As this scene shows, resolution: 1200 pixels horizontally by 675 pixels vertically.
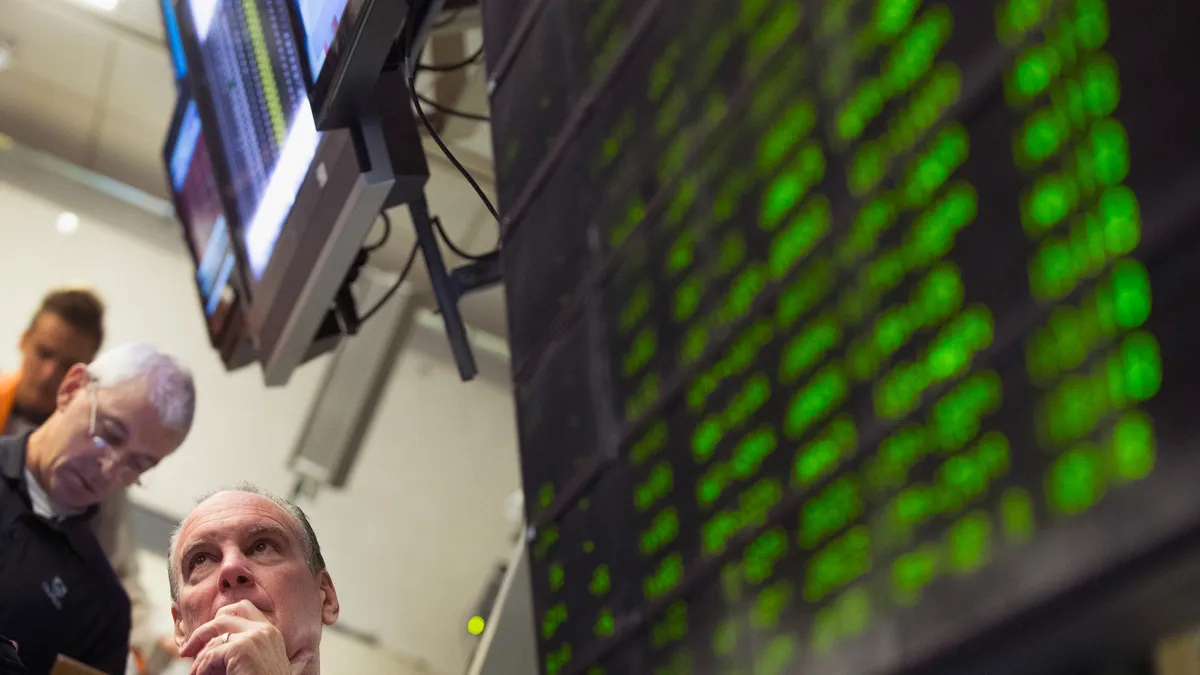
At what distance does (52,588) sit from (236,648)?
1.29 meters

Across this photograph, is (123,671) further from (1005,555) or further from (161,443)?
(1005,555)

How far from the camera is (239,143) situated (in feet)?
10.5

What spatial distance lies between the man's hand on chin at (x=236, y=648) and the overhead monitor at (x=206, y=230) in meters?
1.96

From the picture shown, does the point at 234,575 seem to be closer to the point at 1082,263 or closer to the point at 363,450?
the point at 1082,263

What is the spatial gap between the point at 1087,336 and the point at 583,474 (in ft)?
2.85

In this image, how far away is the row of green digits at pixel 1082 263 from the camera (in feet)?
2.97

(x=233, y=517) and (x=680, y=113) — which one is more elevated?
(x=680, y=113)

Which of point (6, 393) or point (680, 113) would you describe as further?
point (6, 393)

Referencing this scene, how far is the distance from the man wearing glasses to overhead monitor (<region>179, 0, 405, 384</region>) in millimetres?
290

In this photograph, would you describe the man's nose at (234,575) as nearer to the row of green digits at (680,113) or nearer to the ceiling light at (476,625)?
the row of green digits at (680,113)

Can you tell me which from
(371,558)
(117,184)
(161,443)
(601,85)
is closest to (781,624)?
(601,85)

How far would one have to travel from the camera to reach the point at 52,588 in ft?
8.33

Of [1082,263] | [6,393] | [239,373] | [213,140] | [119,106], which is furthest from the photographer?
→ [239,373]

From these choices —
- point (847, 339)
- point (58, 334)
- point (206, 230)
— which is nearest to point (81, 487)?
point (58, 334)
